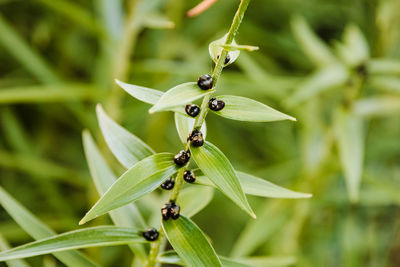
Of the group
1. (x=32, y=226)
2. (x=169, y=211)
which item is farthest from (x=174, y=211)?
(x=32, y=226)

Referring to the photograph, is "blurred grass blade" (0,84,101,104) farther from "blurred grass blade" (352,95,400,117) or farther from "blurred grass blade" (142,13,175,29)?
"blurred grass blade" (352,95,400,117)

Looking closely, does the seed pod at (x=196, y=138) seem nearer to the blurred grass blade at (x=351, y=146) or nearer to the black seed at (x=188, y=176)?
the black seed at (x=188, y=176)

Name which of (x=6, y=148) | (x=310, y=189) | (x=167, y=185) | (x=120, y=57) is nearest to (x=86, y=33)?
(x=6, y=148)

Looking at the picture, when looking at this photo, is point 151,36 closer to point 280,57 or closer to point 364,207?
point 280,57

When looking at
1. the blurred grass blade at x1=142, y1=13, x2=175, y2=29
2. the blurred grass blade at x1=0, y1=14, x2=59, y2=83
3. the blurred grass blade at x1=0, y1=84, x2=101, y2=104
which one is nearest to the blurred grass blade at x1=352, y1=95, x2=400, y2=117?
the blurred grass blade at x1=142, y1=13, x2=175, y2=29

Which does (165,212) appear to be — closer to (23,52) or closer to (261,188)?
(261,188)

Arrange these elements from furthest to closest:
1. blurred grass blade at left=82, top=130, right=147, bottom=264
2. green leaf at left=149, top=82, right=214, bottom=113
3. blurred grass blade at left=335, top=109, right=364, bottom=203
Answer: blurred grass blade at left=335, top=109, right=364, bottom=203
blurred grass blade at left=82, top=130, right=147, bottom=264
green leaf at left=149, top=82, right=214, bottom=113

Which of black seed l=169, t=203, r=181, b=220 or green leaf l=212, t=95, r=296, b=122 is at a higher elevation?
green leaf l=212, t=95, r=296, b=122
